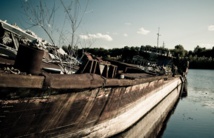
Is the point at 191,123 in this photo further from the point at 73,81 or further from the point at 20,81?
the point at 20,81

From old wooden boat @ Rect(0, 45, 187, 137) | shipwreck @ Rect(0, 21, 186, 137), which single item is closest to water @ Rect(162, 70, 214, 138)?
shipwreck @ Rect(0, 21, 186, 137)

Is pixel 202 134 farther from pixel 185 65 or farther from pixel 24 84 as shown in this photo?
pixel 185 65

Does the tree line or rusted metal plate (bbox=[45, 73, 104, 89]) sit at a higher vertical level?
the tree line

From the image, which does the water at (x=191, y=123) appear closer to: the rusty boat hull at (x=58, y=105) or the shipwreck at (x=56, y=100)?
the shipwreck at (x=56, y=100)

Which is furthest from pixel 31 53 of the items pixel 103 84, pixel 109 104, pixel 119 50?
pixel 119 50

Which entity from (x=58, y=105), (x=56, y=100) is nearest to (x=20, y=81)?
(x=56, y=100)

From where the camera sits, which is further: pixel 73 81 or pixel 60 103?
pixel 60 103

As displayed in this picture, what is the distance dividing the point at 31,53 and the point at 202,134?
7187 millimetres

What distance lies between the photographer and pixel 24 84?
7.09ft

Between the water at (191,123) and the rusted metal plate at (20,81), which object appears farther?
the water at (191,123)

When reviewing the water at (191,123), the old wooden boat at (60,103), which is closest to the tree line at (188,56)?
the water at (191,123)

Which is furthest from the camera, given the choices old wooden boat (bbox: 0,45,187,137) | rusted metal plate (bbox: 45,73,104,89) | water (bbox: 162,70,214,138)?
water (bbox: 162,70,214,138)

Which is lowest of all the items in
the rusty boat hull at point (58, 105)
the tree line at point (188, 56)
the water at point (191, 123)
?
the water at point (191, 123)

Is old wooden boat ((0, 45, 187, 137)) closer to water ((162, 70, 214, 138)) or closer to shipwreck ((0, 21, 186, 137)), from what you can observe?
shipwreck ((0, 21, 186, 137))
